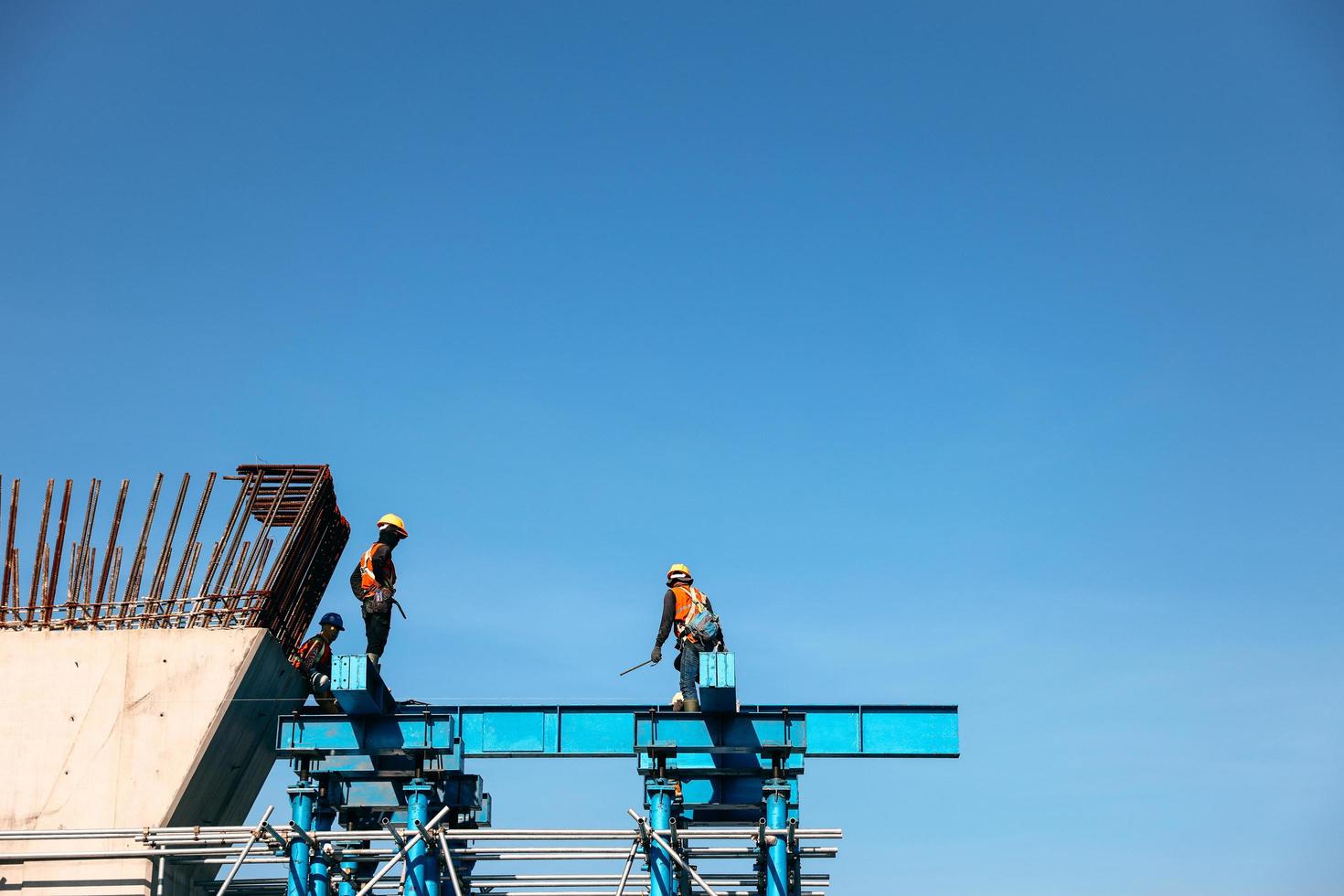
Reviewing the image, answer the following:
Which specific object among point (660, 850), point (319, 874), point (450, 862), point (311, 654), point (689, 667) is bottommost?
point (319, 874)

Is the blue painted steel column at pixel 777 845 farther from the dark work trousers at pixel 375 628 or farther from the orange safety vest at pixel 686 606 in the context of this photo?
the dark work trousers at pixel 375 628

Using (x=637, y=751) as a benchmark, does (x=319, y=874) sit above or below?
below

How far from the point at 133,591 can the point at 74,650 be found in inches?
48.4

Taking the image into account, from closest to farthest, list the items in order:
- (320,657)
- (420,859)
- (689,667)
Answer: (420,859) → (689,667) → (320,657)

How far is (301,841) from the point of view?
927 inches

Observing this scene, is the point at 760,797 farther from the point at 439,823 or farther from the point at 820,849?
the point at 439,823

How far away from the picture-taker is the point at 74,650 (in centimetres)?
2566

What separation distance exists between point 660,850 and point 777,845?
159 cm

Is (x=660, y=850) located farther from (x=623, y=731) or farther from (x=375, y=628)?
(x=375, y=628)

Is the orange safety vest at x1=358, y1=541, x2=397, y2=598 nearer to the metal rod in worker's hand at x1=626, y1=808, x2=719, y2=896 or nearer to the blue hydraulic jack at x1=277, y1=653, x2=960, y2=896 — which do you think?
the blue hydraulic jack at x1=277, y1=653, x2=960, y2=896

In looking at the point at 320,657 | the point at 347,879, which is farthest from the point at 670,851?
the point at 320,657

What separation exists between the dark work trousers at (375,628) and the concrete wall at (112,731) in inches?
103

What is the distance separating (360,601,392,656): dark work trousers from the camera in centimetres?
2405

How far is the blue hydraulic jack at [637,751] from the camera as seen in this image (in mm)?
23422
